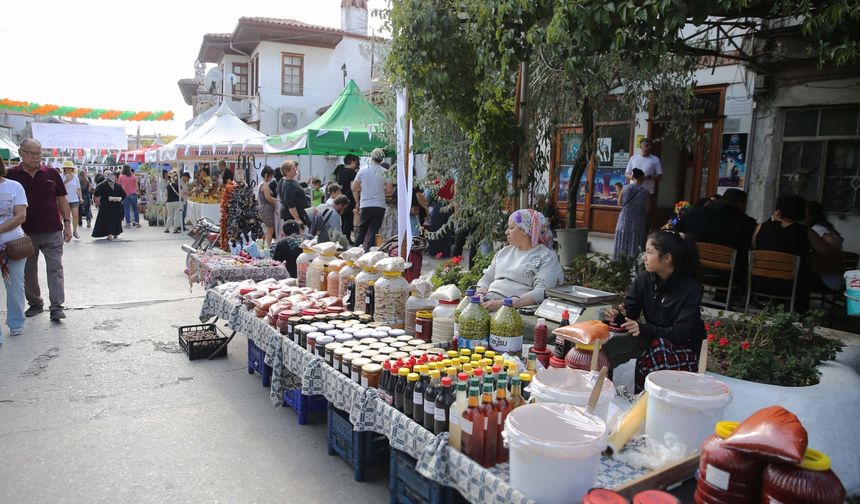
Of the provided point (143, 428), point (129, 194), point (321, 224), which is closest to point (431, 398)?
point (143, 428)

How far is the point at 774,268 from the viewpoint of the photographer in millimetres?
5828

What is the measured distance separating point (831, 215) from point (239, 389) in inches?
334

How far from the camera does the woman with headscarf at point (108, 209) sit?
15.1 meters

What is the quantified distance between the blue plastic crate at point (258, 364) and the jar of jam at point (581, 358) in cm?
280

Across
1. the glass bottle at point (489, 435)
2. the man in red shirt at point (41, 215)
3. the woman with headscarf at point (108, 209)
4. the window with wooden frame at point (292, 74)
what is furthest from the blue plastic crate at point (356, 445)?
the window with wooden frame at point (292, 74)

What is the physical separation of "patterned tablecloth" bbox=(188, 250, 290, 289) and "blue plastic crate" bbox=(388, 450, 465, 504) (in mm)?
3689

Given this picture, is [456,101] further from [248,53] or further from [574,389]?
[248,53]

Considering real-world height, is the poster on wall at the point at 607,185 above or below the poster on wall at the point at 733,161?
below

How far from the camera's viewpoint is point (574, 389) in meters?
2.62

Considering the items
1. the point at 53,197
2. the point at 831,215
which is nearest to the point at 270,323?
the point at 53,197

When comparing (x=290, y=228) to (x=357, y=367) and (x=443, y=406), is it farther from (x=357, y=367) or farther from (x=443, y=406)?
(x=443, y=406)

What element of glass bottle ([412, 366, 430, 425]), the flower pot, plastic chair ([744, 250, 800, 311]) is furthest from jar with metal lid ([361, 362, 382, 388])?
the flower pot

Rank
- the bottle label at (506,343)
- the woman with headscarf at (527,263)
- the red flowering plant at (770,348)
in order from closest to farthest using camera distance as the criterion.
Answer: the bottle label at (506,343)
the red flowering plant at (770,348)
the woman with headscarf at (527,263)

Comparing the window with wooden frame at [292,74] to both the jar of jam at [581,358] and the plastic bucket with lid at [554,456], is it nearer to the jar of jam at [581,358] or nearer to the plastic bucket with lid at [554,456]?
the jar of jam at [581,358]
